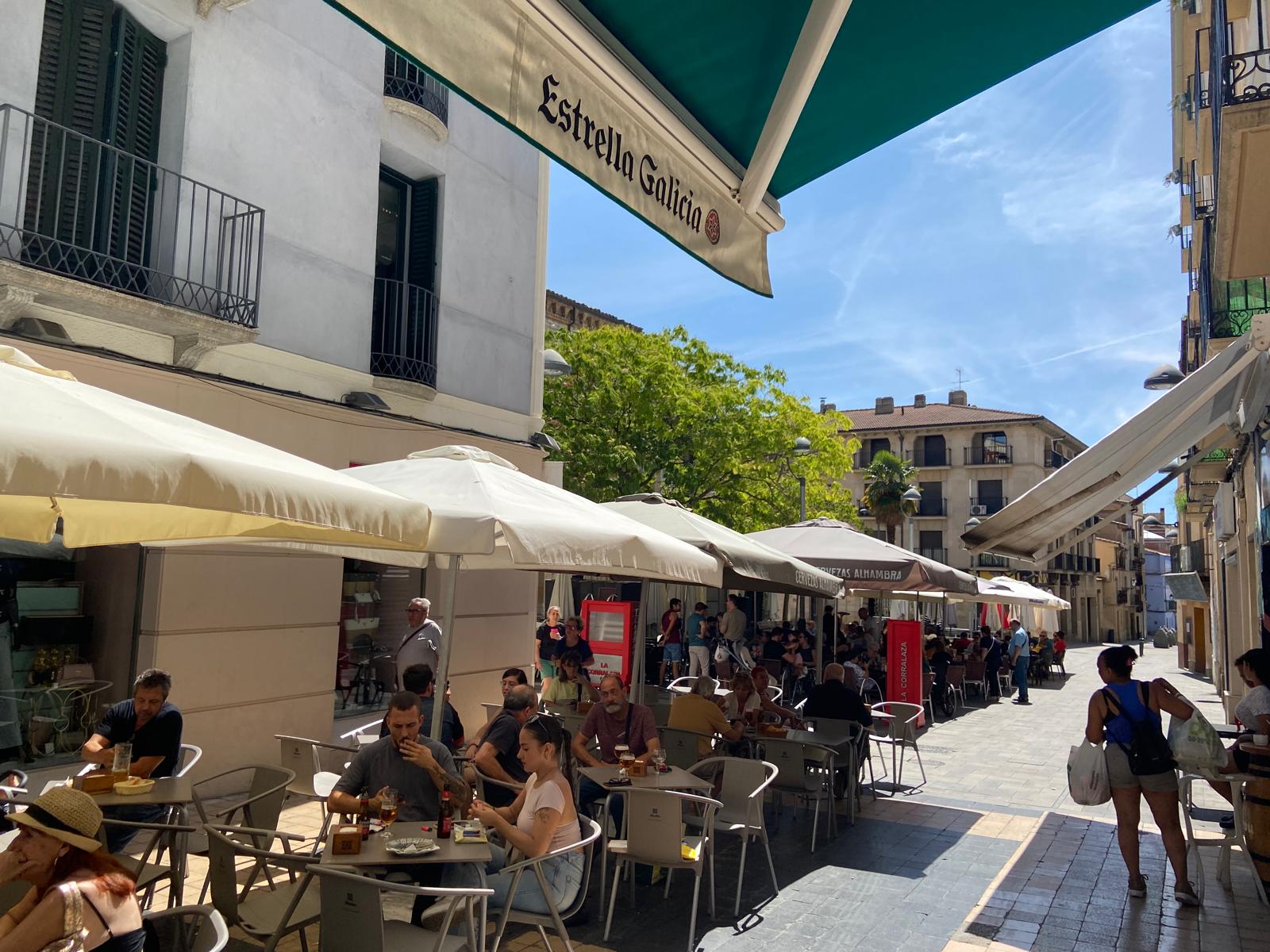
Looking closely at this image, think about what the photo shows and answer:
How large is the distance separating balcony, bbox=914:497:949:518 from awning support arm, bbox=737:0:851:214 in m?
59.8

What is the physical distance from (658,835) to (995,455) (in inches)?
2302

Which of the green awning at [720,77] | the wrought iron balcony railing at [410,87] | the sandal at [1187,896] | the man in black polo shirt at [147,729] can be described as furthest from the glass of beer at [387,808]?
the wrought iron balcony railing at [410,87]

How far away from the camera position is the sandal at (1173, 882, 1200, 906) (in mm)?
6438

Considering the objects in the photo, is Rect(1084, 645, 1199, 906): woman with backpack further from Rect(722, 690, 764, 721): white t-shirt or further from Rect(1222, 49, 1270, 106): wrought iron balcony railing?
Rect(1222, 49, 1270, 106): wrought iron balcony railing

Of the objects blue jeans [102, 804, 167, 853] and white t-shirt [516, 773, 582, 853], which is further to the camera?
blue jeans [102, 804, 167, 853]

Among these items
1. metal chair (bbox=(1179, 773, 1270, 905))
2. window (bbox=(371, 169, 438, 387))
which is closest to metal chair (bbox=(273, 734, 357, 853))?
window (bbox=(371, 169, 438, 387))

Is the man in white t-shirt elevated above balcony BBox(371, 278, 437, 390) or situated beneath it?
situated beneath

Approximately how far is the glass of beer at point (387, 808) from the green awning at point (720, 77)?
10.9 feet

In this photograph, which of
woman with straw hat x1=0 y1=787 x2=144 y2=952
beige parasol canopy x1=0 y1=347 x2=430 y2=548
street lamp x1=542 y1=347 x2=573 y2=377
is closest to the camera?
woman with straw hat x1=0 y1=787 x2=144 y2=952

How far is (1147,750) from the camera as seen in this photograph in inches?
251

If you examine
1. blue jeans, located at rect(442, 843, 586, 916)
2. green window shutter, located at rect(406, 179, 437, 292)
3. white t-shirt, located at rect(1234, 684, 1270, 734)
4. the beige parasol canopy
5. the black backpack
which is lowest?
blue jeans, located at rect(442, 843, 586, 916)

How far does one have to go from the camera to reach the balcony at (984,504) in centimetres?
5847

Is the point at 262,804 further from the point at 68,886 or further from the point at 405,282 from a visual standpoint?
the point at 405,282

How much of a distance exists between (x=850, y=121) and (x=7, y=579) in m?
8.15
